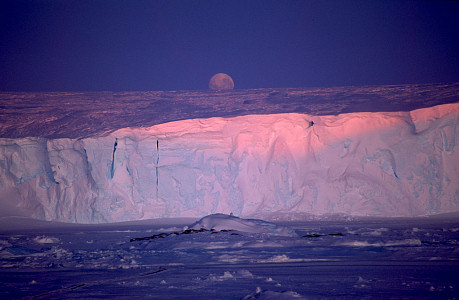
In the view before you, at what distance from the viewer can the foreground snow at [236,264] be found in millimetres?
5590

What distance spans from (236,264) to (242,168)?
36.2ft

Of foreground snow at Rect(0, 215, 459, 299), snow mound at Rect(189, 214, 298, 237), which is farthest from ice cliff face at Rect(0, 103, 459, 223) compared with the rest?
snow mound at Rect(189, 214, 298, 237)

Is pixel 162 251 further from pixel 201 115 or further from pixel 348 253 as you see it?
pixel 201 115

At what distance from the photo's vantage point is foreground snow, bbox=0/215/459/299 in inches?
220

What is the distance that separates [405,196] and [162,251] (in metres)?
10.5

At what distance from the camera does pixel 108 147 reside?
18688 millimetres

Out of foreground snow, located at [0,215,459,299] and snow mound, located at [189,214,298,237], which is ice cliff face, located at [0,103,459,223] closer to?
foreground snow, located at [0,215,459,299]

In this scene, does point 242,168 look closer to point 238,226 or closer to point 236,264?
point 238,226

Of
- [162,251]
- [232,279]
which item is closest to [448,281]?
[232,279]

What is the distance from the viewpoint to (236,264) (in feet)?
25.6

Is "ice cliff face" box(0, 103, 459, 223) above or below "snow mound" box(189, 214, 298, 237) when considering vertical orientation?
above

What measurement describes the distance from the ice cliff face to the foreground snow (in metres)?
5.12

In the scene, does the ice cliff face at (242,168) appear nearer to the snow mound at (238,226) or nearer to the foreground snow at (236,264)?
the foreground snow at (236,264)

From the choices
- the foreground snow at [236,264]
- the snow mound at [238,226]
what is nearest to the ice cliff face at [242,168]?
the foreground snow at [236,264]
